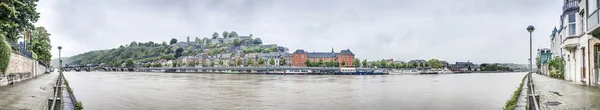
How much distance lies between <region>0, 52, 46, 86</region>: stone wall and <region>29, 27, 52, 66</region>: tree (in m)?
12.7

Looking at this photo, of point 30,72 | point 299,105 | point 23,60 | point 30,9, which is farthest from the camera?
point 30,72

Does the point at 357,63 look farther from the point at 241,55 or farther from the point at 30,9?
the point at 30,9

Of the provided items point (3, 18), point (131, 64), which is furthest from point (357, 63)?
point (3, 18)

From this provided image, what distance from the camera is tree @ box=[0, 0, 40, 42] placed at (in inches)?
782

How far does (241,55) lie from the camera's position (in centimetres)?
14725

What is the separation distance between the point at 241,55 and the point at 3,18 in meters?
127

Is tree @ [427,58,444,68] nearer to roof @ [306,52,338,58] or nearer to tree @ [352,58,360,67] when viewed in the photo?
tree @ [352,58,360,67]

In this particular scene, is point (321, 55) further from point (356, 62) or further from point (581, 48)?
point (581, 48)

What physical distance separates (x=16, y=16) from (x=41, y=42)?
31.4 m

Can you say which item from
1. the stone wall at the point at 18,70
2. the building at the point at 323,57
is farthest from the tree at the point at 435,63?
the stone wall at the point at 18,70

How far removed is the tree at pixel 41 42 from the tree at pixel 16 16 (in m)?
22.9

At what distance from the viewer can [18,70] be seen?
25.2 meters

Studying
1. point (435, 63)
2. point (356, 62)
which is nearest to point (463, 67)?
point (435, 63)

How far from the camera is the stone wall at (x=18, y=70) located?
21.2m
